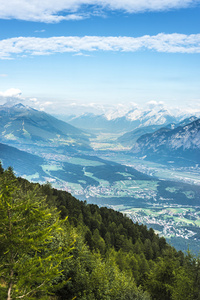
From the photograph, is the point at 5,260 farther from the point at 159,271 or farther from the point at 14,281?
the point at 159,271

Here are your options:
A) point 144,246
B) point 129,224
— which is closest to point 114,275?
point 144,246

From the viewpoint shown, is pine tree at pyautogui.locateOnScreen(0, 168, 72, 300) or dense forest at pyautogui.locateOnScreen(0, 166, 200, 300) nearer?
pine tree at pyautogui.locateOnScreen(0, 168, 72, 300)

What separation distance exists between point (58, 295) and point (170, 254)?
27.9 metres

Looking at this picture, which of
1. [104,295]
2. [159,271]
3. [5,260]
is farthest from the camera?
[159,271]

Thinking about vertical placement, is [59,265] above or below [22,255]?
below

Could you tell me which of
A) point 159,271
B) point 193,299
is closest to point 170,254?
point 159,271

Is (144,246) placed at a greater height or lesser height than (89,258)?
lesser

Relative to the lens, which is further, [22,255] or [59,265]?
[59,265]

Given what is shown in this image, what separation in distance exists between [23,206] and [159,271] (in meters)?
42.7

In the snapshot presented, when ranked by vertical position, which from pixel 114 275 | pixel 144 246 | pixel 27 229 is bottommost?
pixel 144 246

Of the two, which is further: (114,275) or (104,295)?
(114,275)

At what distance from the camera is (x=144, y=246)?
84438 mm

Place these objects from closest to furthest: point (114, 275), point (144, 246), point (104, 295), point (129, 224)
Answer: point (104, 295), point (114, 275), point (144, 246), point (129, 224)

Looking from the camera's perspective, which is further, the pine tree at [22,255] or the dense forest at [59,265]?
the dense forest at [59,265]
